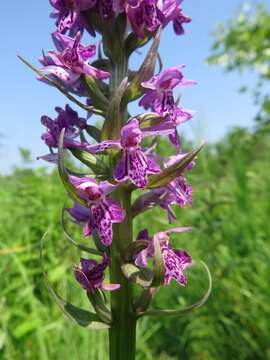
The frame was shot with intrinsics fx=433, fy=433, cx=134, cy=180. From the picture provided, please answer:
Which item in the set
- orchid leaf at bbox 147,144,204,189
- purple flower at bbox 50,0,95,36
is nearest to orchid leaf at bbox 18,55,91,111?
purple flower at bbox 50,0,95,36

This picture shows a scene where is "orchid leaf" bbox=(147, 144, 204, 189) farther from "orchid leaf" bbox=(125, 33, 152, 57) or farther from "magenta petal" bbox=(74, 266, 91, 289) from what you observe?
"orchid leaf" bbox=(125, 33, 152, 57)

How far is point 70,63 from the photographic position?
192 cm

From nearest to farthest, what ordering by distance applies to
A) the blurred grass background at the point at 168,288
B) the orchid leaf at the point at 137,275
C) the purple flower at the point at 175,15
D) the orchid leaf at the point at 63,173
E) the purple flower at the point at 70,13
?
1. the orchid leaf at the point at 63,173
2. the orchid leaf at the point at 137,275
3. the purple flower at the point at 70,13
4. the purple flower at the point at 175,15
5. the blurred grass background at the point at 168,288

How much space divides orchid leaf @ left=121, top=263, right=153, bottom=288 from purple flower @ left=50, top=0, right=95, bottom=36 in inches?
42.9

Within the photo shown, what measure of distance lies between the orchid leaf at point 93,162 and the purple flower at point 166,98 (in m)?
0.33

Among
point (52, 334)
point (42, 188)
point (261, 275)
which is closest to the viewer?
point (52, 334)

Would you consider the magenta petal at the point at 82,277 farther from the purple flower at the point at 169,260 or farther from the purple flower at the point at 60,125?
the purple flower at the point at 60,125

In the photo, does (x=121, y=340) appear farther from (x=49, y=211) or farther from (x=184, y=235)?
(x=184, y=235)

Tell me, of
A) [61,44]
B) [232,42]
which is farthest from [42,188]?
[232,42]

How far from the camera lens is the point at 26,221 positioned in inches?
173

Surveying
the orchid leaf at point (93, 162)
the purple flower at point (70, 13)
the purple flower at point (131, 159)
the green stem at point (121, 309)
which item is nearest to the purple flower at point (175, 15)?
the purple flower at point (70, 13)

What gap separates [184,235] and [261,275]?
Answer: 4.06 feet

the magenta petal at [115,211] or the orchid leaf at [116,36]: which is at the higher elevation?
the orchid leaf at [116,36]

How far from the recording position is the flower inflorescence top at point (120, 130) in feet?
5.84
